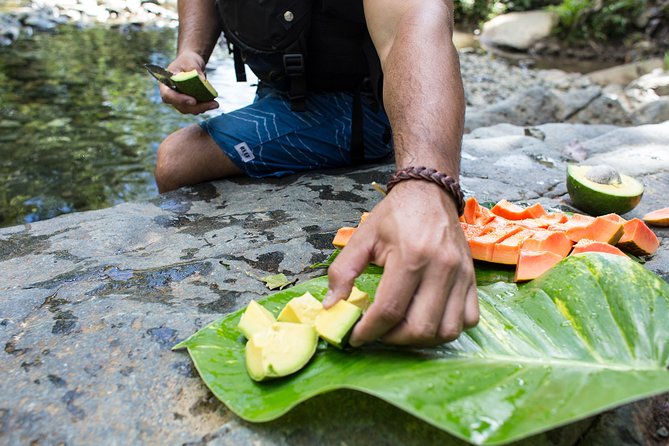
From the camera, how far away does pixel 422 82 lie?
5.81 ft

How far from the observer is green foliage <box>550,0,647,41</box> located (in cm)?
1245

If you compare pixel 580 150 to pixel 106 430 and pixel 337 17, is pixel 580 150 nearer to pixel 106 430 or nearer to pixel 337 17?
pixel 337 17

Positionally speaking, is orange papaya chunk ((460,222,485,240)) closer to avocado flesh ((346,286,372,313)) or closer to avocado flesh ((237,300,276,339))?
avocado flesh ((346,286,372,313))

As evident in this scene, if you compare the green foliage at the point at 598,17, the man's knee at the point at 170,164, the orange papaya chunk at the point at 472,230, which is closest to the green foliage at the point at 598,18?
the green foliage at the point at 598,17

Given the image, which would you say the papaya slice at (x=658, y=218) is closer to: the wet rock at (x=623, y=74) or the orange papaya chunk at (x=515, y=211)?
the orange papaya chunk at (x=515, y=211)

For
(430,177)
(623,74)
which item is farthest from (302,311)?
(623,74)

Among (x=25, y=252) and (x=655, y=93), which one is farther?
(x=655, y=93)

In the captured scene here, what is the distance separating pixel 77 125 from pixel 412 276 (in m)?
5.32

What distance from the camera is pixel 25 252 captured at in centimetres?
227

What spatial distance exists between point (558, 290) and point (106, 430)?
1.13 metres

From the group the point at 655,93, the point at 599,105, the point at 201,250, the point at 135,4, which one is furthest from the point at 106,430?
the point at 135,4

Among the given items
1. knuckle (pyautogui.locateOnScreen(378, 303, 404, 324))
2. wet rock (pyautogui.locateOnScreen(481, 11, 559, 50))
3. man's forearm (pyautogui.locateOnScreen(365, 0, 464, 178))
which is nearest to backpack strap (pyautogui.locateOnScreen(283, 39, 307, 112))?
man's forearm (pyautogui.locateOnScreen(365, 0, 464, 178))

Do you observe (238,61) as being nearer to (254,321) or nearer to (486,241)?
(486,241)

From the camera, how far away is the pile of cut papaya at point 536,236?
174cm
